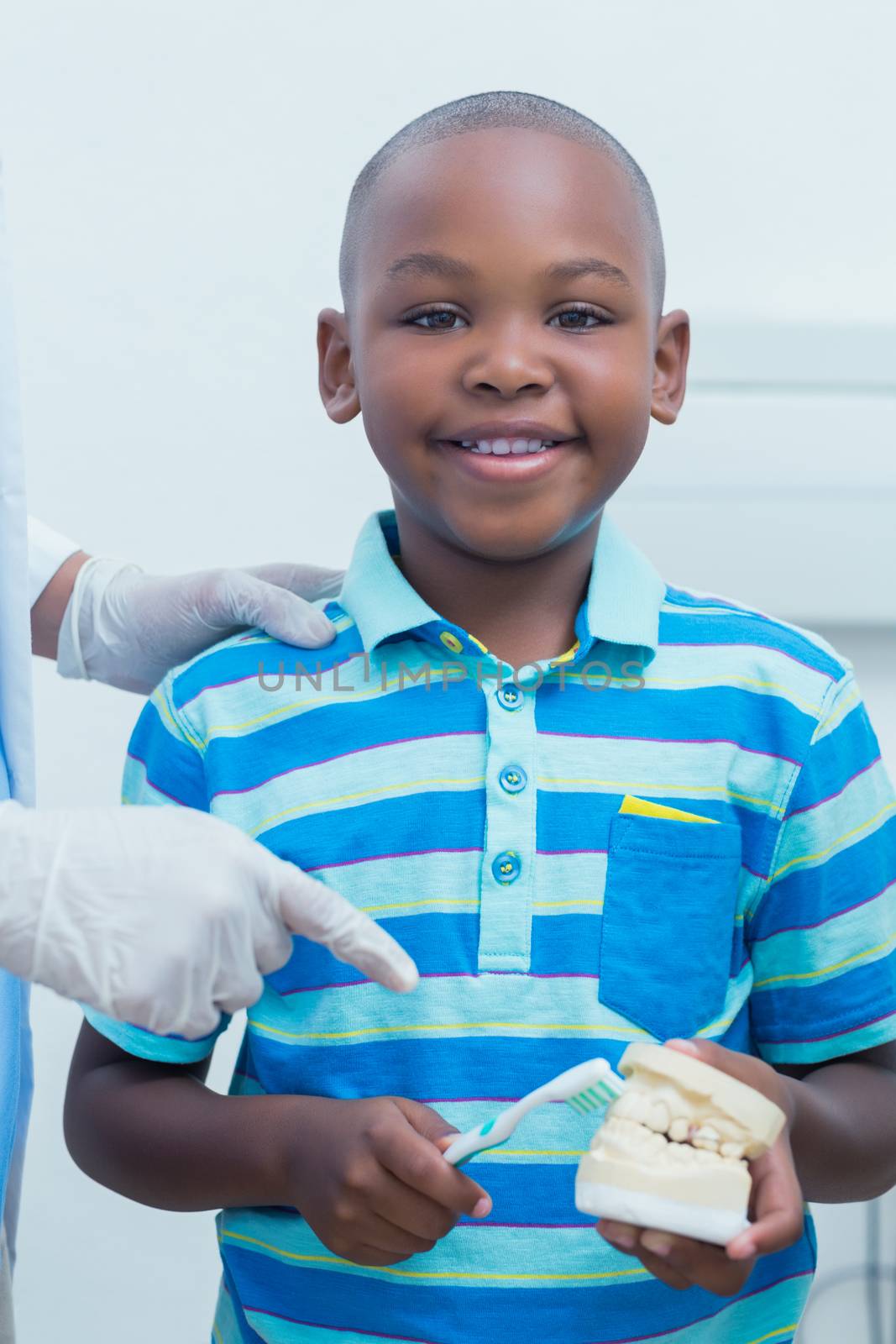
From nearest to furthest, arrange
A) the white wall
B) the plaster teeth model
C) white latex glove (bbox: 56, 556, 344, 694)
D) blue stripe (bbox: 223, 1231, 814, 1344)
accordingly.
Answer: the plaster teeth model
blue stripe (bbox: 223, 1231, 814, 1344)
white latex glove (bbox: 56, 556, 344, 694)
the white wall

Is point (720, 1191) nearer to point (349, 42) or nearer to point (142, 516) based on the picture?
point (142, 516)

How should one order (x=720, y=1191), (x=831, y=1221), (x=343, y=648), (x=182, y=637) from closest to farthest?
(x=720, y=1191) → (x=343, y=648) → (x=182, y=637) → (x=831, y=1221)

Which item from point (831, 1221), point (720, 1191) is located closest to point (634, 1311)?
point (720, 1191)

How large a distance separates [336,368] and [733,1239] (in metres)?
0.62

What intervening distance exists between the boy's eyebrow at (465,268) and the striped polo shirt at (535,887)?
0.64ft

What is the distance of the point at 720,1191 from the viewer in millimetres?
658

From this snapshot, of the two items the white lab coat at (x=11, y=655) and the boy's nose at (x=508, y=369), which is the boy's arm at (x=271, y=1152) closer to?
the white lab coat at (x=11, y=655)

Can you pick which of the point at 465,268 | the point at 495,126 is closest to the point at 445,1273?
the point at 465,268

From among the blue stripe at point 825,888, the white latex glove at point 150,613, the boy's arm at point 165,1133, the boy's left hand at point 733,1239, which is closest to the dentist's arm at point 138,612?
the white latex glove at point 150,613

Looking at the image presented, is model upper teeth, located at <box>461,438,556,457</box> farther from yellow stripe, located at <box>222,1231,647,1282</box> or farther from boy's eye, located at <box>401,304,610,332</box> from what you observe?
yellow stripe, located at <box>222,1231,647,1282</box>

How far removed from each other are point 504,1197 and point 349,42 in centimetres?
113

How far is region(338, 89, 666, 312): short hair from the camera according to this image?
90 centimetres

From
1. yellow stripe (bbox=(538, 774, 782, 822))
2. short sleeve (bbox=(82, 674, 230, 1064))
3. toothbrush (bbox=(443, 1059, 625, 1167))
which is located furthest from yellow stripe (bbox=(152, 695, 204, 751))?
toothbrush (bbox=(443, 1059, 625, 1167))

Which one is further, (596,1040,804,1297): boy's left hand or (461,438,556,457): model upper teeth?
(461,438,556,457): model upper teeth
